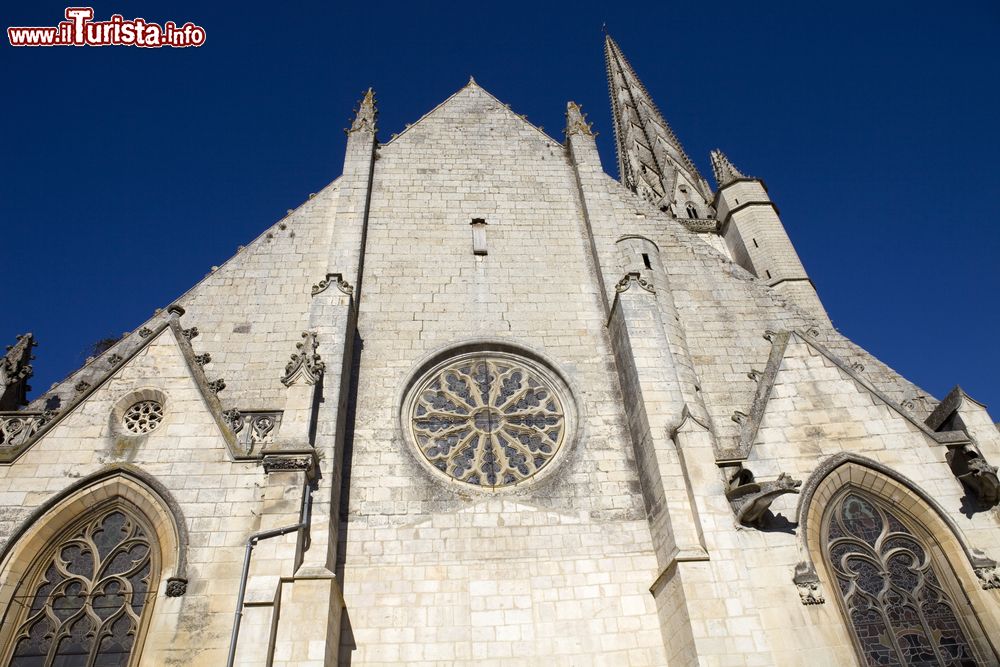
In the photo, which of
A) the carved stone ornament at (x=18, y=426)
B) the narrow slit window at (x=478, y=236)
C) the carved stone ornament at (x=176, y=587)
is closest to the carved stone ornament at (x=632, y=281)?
the narrow slit window at (x=478, y=236)

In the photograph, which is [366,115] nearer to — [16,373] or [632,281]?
[632,281]

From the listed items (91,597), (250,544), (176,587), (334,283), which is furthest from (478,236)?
(91,597)

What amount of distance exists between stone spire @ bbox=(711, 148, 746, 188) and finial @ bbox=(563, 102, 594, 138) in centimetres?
532

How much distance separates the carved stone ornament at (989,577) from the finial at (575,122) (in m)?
10.7

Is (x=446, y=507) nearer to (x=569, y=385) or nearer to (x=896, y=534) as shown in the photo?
(x=569, y=385)

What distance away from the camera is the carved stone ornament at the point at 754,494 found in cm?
755

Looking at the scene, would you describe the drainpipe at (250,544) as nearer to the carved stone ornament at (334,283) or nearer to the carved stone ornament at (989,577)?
the carved stone ornament at (334,283)

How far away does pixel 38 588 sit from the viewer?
7.09 metres

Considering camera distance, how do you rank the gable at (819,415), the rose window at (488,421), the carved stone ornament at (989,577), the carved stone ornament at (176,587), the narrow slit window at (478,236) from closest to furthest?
1. the carved stone ornament at (176,587)
2. the carved stone ornament at (989,577)
3. the gable at (819,415)
4. the rose window at (488,421)
5. the narrow slit window at (478,236)

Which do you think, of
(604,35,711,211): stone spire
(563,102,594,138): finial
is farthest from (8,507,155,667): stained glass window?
(604,35,711,211): stone spire

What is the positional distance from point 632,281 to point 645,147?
28.8 metres

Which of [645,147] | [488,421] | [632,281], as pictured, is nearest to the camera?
[488,421]

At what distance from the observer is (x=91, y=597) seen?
7.05 metres

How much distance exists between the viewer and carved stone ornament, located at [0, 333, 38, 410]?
8.62 meters
